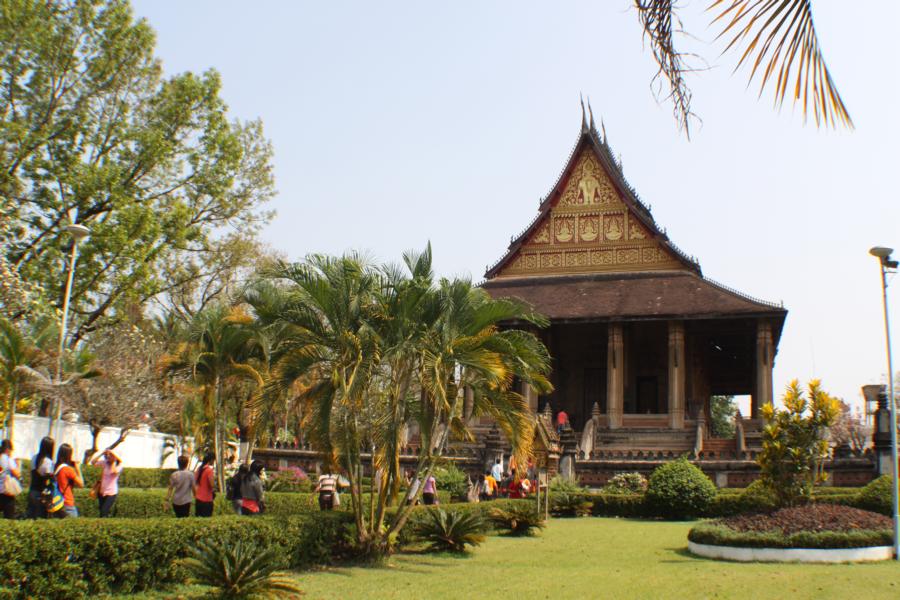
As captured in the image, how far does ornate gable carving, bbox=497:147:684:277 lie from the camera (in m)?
37.0

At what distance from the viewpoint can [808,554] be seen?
12.7 m

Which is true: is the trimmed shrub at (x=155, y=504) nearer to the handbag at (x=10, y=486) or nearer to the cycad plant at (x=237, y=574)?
the handbag at (x=10, y=486)

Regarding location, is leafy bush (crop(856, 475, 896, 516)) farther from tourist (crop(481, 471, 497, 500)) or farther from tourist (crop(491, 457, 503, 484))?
tourist (crop(491, 457, 503, 484))

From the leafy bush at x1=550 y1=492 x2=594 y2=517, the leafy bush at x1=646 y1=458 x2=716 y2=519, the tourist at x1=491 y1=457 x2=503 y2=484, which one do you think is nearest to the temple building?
the tourist at x1=491 y1=457 x2=503 y2=484

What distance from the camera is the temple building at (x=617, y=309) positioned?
104ft

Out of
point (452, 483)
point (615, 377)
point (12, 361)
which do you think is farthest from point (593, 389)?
point (12, 361)

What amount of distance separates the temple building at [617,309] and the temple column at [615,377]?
37mm

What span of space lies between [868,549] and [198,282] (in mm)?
32608

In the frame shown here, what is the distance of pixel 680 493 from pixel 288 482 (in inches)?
429

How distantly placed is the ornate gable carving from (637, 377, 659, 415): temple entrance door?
15.3 ft

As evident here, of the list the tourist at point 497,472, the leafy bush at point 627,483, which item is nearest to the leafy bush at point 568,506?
the leafy bush at point 627,483

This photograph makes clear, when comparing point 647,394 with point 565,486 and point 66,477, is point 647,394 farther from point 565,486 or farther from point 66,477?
point 66,477

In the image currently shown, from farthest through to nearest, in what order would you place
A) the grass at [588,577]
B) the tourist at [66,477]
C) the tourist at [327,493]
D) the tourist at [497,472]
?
the tourist at [497,472] < the tourist at [327,493] < the tourist at [66,477] < the grass at [588,577]

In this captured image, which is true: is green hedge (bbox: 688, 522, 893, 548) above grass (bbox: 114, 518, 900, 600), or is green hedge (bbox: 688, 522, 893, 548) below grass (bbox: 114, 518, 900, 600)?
above
